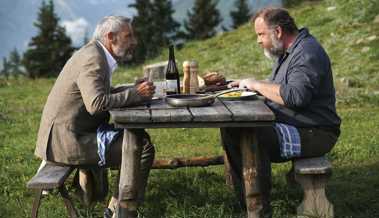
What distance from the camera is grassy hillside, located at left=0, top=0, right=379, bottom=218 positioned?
20.4ft

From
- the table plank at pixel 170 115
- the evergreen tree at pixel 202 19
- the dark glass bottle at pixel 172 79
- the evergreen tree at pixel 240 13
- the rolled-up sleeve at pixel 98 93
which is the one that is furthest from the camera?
the evergreen tree at pixel 240 13

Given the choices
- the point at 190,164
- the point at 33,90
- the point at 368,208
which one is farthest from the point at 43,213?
the point at 33,90

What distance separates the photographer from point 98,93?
16.0ft

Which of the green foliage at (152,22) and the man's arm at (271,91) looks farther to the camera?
the green foliage at (152,22)

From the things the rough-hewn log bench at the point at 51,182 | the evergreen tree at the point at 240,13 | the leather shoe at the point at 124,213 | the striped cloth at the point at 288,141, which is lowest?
the leather shoe at the point at 124,213

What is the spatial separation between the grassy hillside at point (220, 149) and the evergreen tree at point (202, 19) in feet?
154

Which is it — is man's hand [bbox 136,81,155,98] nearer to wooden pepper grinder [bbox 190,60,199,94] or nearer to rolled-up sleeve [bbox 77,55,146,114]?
rolled-up sleeve [bbox 77,55,146,114]

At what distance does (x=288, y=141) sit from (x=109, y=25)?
6.28 feet

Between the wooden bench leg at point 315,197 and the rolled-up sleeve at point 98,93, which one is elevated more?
the rolled-up sleeve at point 98,93

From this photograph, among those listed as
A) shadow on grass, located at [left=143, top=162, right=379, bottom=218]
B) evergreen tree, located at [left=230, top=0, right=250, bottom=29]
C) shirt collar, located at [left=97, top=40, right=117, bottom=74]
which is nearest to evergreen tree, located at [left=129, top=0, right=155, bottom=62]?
evergreen tree, located at [left=230, top=0, right=250, bottom=29]

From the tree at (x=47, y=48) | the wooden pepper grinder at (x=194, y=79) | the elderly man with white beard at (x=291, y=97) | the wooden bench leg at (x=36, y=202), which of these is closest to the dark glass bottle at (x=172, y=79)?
the wooden pepper grinder at (x=194, y=79)

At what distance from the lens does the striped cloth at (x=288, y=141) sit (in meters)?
5.34

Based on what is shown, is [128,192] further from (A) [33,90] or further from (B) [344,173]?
(A) [33,90]

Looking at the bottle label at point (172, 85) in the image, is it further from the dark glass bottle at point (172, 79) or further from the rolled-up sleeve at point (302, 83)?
the rolled-up sleeve at point (302, 83)
